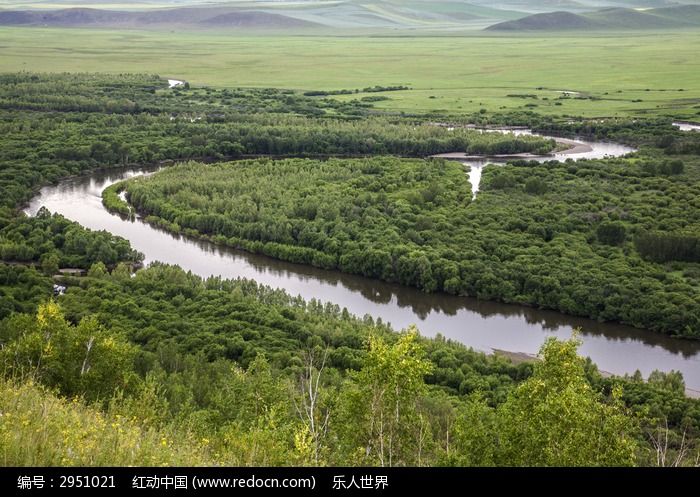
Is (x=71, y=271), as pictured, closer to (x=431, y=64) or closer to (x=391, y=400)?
(x=391, y=400)

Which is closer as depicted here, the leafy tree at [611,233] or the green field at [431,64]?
the leafy tree at [611,233]

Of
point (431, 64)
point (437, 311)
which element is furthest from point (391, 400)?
point (431, 64)

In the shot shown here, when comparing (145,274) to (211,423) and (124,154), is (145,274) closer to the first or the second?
(211,423)

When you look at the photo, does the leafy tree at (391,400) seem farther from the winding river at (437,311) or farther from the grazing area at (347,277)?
the winding river at (437,311)

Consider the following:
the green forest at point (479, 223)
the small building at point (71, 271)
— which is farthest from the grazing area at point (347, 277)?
the small building at point (71, 271)

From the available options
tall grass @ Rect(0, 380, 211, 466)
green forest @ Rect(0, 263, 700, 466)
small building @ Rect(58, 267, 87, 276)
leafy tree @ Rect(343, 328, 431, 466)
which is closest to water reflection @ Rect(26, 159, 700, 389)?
green forest @ Rect(0, 263, 700, 466)
